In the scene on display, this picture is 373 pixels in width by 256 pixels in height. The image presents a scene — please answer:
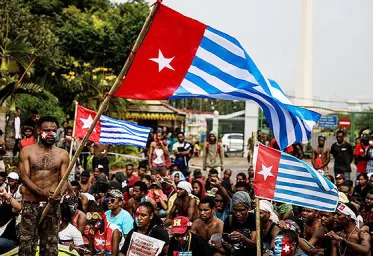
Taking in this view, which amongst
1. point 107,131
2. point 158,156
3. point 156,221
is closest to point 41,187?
point 156,221

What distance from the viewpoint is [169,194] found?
1164 cm

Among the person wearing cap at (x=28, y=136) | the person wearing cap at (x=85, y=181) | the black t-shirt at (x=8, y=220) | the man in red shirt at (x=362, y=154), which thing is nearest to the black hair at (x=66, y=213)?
the black t-shirt at (x=8, y=220)

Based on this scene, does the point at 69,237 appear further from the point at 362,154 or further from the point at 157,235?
the point at 362,154

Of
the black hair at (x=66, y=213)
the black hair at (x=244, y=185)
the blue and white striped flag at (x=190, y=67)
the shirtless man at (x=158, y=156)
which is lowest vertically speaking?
the black hair at (x=66, y=213)

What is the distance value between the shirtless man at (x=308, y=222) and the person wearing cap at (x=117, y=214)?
7.78 ft

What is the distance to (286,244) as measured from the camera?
6805mm

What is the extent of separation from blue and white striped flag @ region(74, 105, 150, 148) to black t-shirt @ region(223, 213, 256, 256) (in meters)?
3.83

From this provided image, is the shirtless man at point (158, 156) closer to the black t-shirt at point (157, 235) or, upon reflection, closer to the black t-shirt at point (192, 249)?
the black t-shirt at point (157, 235)

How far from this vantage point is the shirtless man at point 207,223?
8.25 m

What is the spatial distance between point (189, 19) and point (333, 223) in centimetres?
340

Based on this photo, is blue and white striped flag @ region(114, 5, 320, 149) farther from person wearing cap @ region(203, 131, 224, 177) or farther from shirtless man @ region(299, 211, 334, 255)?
person wearing cap @ region(203, 131, 224, 177)

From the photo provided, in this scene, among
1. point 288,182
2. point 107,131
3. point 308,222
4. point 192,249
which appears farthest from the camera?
point 107,131

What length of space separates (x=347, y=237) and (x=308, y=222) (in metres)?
0.98

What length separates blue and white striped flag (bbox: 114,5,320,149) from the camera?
6.07 m
